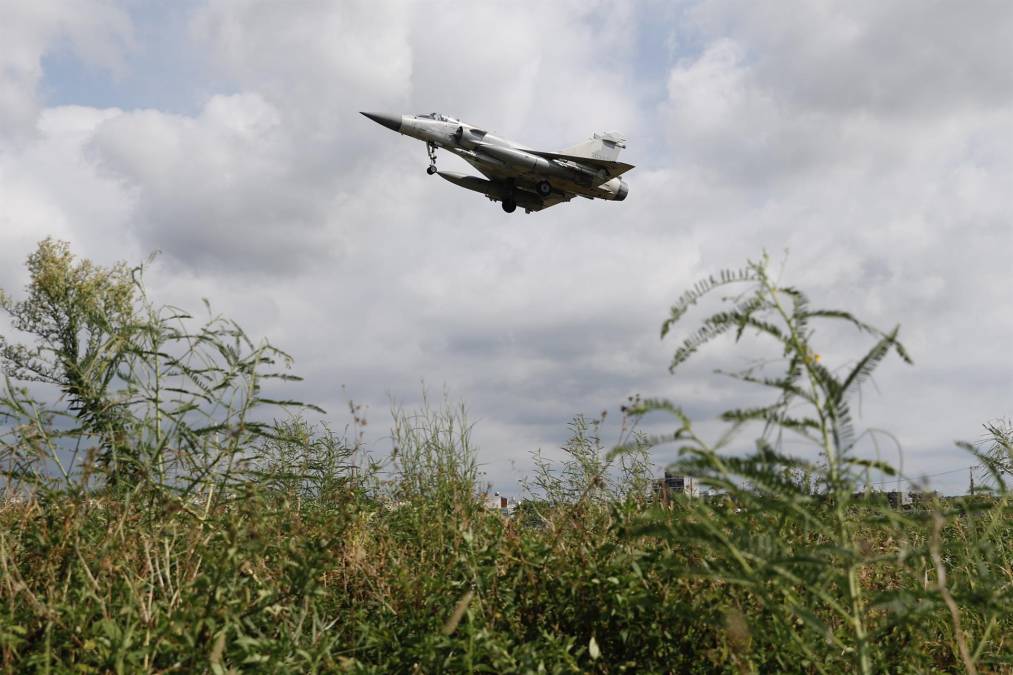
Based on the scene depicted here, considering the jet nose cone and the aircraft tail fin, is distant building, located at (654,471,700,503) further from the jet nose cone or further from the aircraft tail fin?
the aircraft tail fin

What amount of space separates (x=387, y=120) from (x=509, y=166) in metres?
4.67

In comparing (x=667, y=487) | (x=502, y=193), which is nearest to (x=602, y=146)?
(x=502, y=193)

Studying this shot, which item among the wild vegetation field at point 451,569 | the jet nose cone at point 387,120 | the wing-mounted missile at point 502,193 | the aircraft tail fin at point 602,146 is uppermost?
the aircraft tail fin at point 602,146

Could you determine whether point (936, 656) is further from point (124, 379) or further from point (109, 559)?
point (124, 379)

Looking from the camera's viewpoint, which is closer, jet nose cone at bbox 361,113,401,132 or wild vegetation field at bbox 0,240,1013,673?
wild vegetation field at bbox 0,240,1013,673

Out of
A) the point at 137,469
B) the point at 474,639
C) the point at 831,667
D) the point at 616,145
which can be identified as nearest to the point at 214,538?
the point at 137,469

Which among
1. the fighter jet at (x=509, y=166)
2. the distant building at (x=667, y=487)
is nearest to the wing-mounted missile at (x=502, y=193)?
the fighter jet at (x=509, y=166)

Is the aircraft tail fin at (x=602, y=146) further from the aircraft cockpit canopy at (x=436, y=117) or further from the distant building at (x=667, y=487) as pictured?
the distant building at (x=667, y=487)

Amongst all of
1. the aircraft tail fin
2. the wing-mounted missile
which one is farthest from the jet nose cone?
the aircraft tail fin

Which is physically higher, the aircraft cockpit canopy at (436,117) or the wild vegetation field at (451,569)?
the aircraft cockpit canopy at (436,117)

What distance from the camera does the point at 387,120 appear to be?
30422 mm

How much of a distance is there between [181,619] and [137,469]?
3.23 ft

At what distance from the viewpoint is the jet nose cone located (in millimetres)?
30362

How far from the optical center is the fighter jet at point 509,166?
100ft
